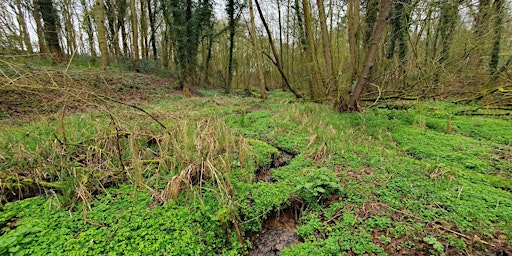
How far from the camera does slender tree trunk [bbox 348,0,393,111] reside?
497cm

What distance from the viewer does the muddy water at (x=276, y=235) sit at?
2.12 m

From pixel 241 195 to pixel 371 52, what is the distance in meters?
4.71

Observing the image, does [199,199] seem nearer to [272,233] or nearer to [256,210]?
[256,210]

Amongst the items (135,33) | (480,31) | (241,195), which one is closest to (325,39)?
(480,31)

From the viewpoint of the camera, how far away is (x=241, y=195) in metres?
2.62

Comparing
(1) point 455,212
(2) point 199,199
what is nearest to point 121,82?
(2) point 199,199

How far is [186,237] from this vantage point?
6.49 ft

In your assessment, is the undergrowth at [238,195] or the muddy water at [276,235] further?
the muddy water at [276,235]

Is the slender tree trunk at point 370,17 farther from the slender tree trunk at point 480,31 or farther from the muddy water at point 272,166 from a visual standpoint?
the muddy water at point 272,166

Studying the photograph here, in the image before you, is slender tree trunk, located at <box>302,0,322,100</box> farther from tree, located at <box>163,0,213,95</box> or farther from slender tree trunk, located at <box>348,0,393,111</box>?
tree, located at <box>163,0,213,95</box>

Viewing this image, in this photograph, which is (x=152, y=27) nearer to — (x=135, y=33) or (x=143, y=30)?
(x=143, y=30)

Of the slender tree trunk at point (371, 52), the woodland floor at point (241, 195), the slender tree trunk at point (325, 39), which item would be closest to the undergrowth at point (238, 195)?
the woodland floor at point (241, 195)

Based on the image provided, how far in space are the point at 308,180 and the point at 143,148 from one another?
2.50 meters

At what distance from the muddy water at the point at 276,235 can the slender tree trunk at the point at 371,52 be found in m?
4.42
